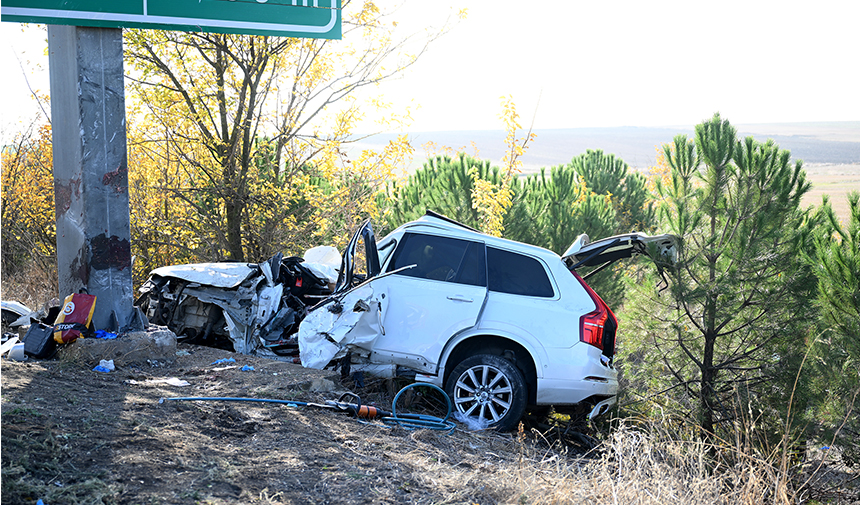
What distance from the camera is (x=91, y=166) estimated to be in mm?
6871

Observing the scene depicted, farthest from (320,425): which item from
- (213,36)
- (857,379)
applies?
(213,36)

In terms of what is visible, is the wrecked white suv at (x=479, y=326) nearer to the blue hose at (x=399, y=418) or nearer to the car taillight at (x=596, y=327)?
the car taillight at (x=596, y=327)

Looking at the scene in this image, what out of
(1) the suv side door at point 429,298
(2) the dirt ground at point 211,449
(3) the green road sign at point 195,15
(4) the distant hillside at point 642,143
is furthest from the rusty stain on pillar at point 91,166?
(4) the distant hillside at point 642,143

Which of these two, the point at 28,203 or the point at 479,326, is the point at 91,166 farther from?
the point at 28,203

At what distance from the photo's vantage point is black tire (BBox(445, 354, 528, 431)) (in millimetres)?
6125

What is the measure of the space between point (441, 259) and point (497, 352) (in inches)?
42.2

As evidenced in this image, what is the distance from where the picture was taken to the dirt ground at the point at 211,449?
370 cm

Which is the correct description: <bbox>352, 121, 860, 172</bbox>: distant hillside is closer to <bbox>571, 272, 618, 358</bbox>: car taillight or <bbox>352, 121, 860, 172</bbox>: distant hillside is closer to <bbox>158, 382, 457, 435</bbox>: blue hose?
<bbox>571, 272, 618, 358</bbox>: car taillight

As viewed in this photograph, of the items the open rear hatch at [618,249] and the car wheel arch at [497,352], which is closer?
the car wheel arch at [497,352]

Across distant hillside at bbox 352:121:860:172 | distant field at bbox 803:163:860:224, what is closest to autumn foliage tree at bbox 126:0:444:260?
distant field at bbox 803:163:860:224

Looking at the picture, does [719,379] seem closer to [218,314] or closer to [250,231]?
[218,314]

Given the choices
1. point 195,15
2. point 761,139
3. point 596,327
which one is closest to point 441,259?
point 596,327

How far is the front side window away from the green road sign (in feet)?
8.96

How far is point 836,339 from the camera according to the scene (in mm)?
6840
